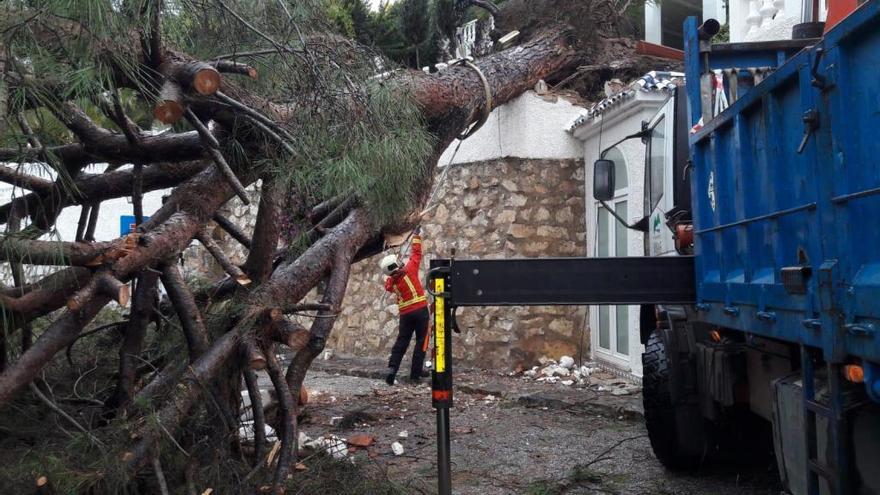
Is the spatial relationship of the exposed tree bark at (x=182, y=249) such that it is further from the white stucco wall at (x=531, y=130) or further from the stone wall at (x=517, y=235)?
the white stucco wall at (x=531, y=130)

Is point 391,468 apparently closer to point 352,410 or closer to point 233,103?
point 352,410

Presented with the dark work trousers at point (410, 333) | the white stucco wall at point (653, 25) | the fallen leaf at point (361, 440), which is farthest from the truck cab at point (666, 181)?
the white stucco wall at point (653, 25)

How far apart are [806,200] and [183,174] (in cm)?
380

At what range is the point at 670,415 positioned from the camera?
18.0 feet

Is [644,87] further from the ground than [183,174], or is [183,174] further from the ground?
[644,87]

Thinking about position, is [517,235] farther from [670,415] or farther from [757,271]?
[757,271]

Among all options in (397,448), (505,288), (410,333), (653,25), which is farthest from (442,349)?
(653,25)

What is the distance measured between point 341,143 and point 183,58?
34.0 inches

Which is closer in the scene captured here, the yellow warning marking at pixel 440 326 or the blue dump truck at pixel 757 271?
the blue dump truck at pixel 757 271

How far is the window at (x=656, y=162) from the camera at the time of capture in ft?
19.3

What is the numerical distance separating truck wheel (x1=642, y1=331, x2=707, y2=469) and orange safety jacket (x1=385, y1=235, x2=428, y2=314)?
4.33 meters

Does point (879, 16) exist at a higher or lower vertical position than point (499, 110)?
lower

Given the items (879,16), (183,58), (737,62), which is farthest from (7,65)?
(737,62)

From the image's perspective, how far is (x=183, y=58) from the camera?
13.8 ft
